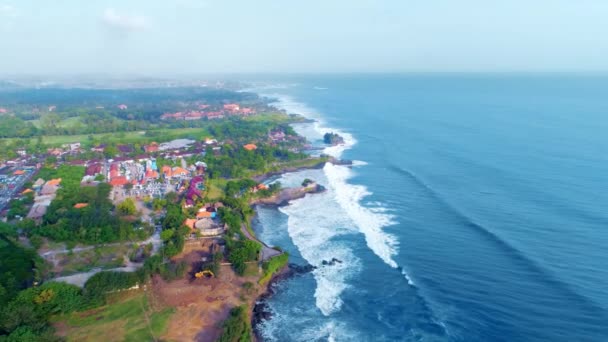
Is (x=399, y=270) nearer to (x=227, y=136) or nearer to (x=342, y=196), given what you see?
(x=342, y=196)

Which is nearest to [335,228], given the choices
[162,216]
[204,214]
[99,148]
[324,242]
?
[324,242]

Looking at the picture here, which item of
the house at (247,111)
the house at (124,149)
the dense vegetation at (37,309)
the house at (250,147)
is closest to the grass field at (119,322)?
the dense vegetation at (37,309)

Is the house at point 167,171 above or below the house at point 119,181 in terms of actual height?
above

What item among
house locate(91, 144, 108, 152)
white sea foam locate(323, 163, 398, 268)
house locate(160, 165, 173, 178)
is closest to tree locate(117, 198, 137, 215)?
house locate(160, 165, 173, 178)

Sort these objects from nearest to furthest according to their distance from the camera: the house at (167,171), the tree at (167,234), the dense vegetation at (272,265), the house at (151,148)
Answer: the dense vegetation at (272,265), the tree at (167,234), the house at (167,171), the house at (151,148)

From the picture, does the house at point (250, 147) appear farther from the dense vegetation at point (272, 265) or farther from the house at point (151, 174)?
the dense vegetation at point (272, 265)

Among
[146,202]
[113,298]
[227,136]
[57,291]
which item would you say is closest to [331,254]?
[113,298]

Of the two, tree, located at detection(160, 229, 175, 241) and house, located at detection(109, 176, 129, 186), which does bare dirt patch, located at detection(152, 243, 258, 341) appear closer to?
tree, located at detection(160, 229, 175, 241)
